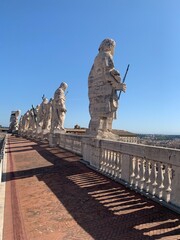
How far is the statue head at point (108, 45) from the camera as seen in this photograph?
1262cm

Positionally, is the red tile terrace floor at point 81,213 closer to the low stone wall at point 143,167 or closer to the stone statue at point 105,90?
the low stone wall at point 143,167

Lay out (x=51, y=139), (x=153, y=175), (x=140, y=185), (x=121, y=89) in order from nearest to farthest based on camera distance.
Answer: (x=153, y=175), (x=140, y=185), (x=121, y=89), (x=51, y=139)

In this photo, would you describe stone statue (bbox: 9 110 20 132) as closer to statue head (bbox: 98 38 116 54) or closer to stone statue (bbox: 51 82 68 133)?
stone statue (bbox: 51 82 68 133)

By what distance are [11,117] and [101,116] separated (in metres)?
66.6

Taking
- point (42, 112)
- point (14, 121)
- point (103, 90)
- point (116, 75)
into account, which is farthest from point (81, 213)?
point (14, 121)

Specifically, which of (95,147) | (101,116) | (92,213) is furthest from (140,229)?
(101,116)

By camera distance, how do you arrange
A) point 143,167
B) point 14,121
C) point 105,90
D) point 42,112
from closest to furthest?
point 143,167 → point 105,90 → point 42,112 → point 14,121

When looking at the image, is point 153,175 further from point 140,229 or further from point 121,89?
point 121,89

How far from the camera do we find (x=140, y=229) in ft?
15.3

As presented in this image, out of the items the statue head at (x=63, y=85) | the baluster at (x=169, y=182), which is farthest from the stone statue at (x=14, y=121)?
the baluster at (x=169, y=182)

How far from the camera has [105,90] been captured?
41.2 feet

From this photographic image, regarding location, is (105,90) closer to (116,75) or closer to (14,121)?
(116,75)

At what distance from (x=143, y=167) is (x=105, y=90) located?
6.28m

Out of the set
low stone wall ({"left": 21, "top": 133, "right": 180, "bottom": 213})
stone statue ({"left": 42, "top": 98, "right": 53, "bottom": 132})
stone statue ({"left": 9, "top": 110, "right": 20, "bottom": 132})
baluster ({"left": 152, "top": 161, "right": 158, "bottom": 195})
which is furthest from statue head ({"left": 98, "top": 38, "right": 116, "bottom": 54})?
stone statue ({"left": 9, "top": 110, "right": 20, "bottom": 132})
